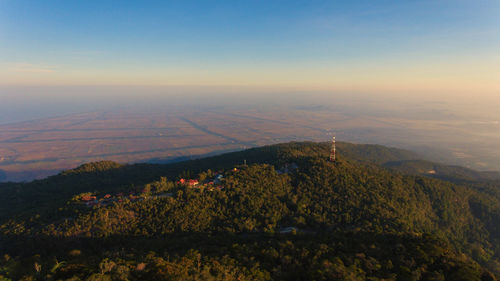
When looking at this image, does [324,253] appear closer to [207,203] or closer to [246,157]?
[207,203]

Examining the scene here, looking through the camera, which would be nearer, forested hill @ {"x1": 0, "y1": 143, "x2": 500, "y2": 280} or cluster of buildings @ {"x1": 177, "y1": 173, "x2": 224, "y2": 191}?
forested hill @ {"x1": 0, "y1": 143, "x2": 500, "y2": 280}

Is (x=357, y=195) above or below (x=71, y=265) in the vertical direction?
below

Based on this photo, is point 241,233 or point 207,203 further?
point 207,203

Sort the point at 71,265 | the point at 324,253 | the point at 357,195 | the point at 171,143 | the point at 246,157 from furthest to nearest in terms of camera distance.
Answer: the point at 171,143 → the point at 246,157 → the point at 357,195 → the point at 324,253 → the point at 71,265

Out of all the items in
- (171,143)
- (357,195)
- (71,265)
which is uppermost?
(71,265)

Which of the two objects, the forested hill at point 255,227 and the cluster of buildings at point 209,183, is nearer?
the forested hill at point 255,227

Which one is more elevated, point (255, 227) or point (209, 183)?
point (209, 183)

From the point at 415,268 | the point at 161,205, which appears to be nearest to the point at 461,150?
the point at 415,268

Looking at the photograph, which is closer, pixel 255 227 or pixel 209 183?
pixel 255 227
